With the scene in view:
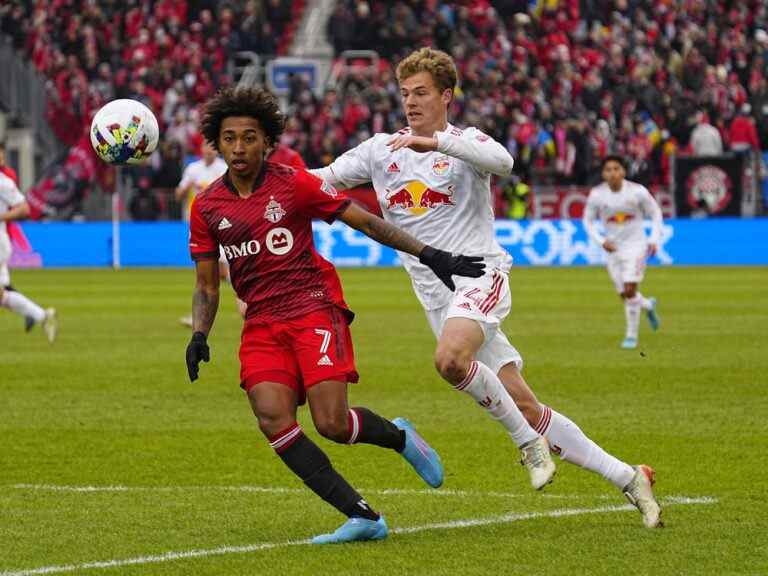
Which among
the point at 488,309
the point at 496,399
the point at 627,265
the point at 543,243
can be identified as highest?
the point at 488,309

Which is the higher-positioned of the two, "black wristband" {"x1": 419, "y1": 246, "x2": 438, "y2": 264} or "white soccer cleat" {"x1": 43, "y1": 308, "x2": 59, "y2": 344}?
"black wristband" {"x1": 419, "y1": 246, "x2": 438, "y2": 264}

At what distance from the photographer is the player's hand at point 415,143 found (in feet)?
24.7

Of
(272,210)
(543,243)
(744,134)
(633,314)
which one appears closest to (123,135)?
(272,210)

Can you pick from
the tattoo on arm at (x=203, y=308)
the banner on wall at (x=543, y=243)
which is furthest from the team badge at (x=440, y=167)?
the banner on wall at (x=543, y=243)

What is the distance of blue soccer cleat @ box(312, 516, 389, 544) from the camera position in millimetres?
7211

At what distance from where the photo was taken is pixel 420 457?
7.91 metres

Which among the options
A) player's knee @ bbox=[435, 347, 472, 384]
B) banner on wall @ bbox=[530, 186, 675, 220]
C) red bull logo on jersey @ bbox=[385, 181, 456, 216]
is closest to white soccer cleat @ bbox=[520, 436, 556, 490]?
player's knee @ bbox=[435, 347, 472, 384]

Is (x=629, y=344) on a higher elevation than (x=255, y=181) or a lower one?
lower

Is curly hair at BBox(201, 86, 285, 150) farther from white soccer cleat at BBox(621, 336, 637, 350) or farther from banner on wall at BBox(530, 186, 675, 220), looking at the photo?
banner on wall at BBox(530, 186, 675, 220)

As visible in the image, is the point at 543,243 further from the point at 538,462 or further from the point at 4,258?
the point at 538,462

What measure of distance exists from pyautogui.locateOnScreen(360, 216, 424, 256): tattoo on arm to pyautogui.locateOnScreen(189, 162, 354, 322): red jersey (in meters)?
0.17

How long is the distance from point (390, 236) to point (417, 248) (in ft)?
0.47

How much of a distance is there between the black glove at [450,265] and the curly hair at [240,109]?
941mm

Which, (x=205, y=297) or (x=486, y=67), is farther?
(x=486, y=67)
